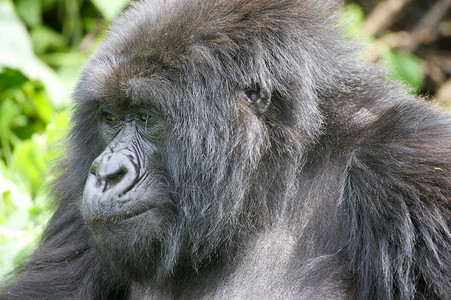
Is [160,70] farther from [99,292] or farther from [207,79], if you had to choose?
[99,292]

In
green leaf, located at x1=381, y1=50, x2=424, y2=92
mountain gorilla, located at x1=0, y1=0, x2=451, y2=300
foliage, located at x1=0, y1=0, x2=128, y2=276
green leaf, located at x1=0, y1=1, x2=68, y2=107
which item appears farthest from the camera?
green leaf, located at x1=381, y1=50, x2=424, y2=92

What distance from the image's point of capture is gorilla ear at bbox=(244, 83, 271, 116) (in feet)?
10.2

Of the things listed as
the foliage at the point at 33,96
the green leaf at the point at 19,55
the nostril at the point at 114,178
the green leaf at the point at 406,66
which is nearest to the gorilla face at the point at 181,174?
the nostril at the point at 114,178

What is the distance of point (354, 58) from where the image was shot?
11.4ft

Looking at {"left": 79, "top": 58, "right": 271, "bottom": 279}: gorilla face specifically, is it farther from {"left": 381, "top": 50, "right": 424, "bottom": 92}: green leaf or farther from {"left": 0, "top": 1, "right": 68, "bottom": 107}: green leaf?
{"left": 381, "top": 50, "right": 424, "bottom": 92}: green leaf

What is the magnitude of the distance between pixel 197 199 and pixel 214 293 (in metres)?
0.50

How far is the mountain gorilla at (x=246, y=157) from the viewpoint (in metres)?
2.94

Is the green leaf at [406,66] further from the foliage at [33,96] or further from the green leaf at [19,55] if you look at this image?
the green leaf at [19,55]

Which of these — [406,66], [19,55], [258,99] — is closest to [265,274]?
[258,99]

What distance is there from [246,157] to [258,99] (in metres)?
0.30

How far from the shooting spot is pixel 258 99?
3.11 m

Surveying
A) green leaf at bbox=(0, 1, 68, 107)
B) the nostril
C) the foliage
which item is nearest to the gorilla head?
the nostril

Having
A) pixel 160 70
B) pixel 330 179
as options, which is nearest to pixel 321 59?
pixel 330 179

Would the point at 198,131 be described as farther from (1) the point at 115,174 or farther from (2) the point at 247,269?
(2) the point at 247,269
